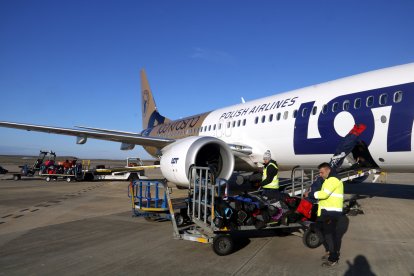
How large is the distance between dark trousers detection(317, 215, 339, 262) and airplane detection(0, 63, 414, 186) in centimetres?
343

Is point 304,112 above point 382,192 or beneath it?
above

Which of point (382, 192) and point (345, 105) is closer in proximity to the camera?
point (345, 105)

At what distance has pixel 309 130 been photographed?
356 inches

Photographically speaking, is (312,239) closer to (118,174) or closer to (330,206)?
(330,206)

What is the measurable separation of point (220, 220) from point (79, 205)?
6.43 metres

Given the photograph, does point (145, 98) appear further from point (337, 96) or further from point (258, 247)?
point (258, 247)

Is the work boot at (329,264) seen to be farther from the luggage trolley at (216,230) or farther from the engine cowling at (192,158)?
→ the engine cowling at (192,158)

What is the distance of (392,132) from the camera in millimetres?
7324

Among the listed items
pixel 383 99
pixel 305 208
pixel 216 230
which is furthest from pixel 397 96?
pixel 216 230

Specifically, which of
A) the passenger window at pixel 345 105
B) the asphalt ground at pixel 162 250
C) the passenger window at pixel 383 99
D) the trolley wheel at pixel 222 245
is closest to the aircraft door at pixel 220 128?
the passenger window at pixel 345 105

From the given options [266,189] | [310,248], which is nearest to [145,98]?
[266,189]

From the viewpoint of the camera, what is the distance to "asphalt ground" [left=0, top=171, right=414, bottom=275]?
14.8 feet

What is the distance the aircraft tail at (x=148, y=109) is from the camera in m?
22.8

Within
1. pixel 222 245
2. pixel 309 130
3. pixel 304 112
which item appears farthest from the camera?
pixel 304 112
